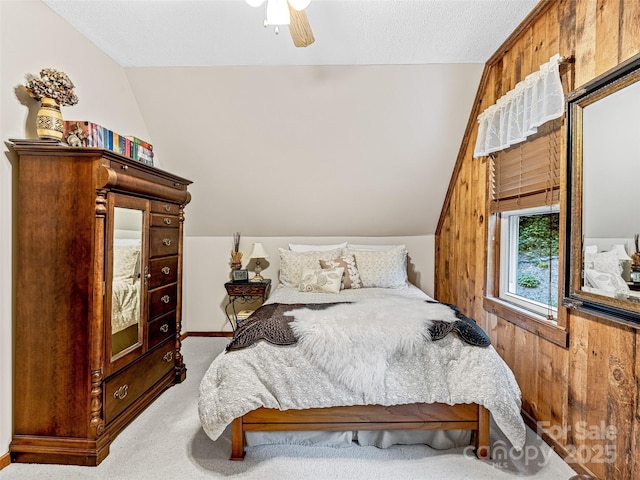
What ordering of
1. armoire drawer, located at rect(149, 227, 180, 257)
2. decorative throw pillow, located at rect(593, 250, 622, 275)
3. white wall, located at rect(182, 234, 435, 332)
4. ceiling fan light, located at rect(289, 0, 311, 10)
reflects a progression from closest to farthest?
ceiling fan light, located at rect(289, 0, 311, 10) → decorative throw pillow, located at rect(593, 250, 622, 275) → armoire drawer, located at rect(149, 227, 180, 257) → white wall, located at rect(182, 234, 435, 332)

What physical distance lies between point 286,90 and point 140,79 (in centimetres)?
120

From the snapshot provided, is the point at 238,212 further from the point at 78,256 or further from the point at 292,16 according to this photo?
the point at 292,16

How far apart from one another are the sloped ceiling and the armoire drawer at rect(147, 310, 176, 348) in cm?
142

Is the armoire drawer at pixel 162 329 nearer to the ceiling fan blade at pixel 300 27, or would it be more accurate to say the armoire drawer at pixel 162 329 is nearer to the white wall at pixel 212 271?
the white wall at pixel 212 271

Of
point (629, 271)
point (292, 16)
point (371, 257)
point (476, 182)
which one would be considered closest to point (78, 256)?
point (292, 16)

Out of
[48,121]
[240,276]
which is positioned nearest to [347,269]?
[240,276]

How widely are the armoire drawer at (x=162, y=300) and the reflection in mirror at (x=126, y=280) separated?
0.48 feet

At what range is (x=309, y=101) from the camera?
114 inches

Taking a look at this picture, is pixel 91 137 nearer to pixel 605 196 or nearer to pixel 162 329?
pixel 162 329

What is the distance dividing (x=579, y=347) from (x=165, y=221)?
103 inches

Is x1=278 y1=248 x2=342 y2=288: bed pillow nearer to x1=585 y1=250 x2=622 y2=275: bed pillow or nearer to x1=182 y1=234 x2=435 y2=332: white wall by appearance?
x1=182 y1=234 x2=435 y2=332: white wall

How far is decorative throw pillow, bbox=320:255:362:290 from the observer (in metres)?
3.18

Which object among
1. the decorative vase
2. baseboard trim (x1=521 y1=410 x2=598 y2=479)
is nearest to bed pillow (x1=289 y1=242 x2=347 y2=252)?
baseboard trim (x1=521 y1=410 x2=598 y2=479)

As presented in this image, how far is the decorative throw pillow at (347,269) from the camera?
3.18 m
